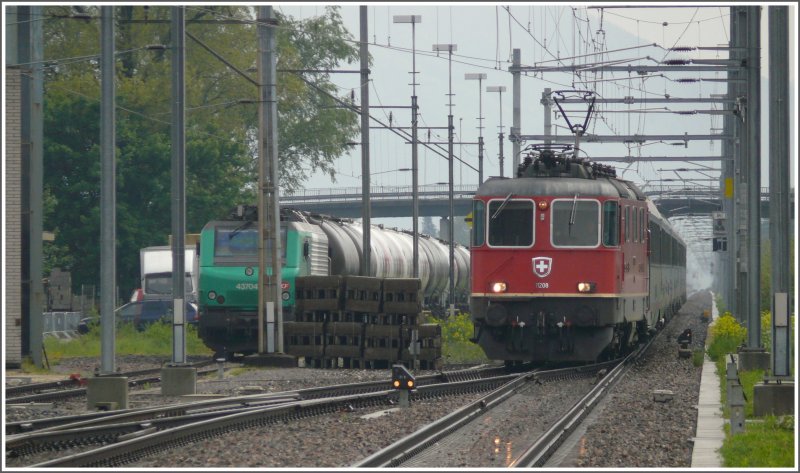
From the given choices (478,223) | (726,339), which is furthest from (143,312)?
(478,223)

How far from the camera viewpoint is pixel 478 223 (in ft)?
80.6

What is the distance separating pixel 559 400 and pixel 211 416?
5.32m

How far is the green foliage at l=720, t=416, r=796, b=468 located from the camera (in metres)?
12.3

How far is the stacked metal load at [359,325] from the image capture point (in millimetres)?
27016

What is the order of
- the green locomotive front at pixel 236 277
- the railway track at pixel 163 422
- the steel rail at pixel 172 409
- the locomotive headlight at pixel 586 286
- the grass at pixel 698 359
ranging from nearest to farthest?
the railway track at pixel 163 422 → the steel rail at pixel 172 409 → the locomotive headlight at pixel 586 286 → the grass at pixel 698 359 → the green locomotive front at pixel 236 277

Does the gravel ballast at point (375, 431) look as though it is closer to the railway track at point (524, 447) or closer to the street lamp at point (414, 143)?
the railway track at point (524, 447)

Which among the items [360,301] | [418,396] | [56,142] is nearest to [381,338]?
[360,301]

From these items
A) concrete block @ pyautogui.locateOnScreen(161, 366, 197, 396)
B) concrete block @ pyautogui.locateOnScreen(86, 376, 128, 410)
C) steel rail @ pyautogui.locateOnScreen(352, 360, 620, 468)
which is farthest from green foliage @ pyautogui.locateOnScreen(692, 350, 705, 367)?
concrete block @ pyautogui.locateOnScreen(86, 376, 128, 410)

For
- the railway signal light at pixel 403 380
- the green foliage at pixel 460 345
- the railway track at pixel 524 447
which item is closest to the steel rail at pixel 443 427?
the railway track at pixel 524 447

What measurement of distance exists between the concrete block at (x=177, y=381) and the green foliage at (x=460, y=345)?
33.6ft

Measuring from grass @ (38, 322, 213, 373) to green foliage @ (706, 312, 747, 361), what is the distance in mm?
12012

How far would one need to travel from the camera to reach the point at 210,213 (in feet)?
184

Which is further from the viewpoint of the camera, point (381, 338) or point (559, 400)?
point (381, 338)

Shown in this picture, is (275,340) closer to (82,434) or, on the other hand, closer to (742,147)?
(742,147)
